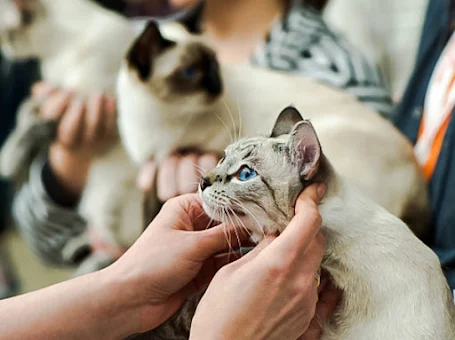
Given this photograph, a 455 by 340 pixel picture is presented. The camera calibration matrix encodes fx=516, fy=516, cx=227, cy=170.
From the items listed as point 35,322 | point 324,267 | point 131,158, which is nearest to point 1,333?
point 35,322

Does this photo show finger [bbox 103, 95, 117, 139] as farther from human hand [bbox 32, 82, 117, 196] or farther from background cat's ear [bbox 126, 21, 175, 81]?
background cat's ear [bbox 126, 21, 175, 81]

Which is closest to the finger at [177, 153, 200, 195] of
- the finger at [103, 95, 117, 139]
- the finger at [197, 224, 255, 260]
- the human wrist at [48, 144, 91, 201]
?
the finger at [197, 224, 255, 260]

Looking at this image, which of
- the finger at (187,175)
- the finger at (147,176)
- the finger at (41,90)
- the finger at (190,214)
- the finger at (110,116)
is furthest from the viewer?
the finger at (41,90)

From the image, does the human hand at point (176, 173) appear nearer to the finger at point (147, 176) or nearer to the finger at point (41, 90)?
the finger at point (147, 176)

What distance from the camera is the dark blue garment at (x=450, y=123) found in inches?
26.7

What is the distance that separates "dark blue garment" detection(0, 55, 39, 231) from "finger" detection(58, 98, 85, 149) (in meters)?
0.18

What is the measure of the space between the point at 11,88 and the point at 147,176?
0.58 meters

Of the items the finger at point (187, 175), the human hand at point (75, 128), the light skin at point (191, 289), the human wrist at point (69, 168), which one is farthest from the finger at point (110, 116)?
the light skin at point (191, 289)

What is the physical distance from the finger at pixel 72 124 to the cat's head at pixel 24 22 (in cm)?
19

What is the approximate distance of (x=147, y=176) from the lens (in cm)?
89

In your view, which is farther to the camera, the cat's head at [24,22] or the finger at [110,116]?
the cat's head at [24,22]

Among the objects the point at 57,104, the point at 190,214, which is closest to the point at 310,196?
the point at 190,214

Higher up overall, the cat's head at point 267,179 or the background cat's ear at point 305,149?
the background cat's ear at point 305,149

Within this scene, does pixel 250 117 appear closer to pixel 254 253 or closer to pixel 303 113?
pixel 303 113
